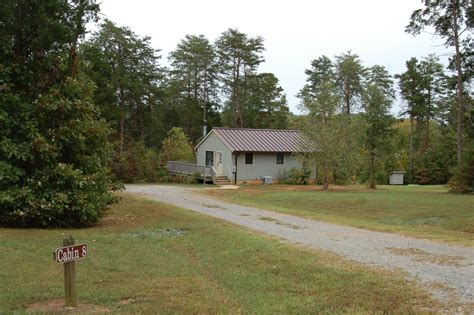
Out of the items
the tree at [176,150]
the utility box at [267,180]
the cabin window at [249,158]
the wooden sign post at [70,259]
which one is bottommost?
the wooden sign post at [70,259]

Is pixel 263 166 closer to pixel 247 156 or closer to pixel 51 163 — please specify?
pixel 247 156

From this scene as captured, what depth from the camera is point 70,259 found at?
19.4 ft

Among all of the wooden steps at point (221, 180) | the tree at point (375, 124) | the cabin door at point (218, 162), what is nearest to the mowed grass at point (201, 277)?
the tree at point (375, 124)

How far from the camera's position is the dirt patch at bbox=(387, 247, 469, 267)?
8656 mm

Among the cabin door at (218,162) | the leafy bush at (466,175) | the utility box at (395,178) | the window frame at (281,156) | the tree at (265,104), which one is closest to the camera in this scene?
the leafy bush at (466,175)

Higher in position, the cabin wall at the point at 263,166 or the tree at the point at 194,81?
the tree at the point at 194,81

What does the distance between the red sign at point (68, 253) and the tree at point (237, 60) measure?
175ft

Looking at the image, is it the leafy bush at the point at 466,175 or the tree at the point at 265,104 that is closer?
the leafy bush at the point at 466,175

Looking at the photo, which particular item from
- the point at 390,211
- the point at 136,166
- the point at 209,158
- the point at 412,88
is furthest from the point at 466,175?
the point at 412,88

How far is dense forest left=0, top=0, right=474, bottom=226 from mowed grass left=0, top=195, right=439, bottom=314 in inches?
98.1

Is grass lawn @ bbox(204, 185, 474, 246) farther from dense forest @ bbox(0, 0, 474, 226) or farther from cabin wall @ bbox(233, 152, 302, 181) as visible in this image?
cabin wall @ bbox(233, 152, 302, 181)

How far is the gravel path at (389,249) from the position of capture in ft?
23.6

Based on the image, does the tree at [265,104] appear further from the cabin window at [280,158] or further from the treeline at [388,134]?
the cabin window at [280,158]

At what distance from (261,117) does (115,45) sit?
70.2ft
